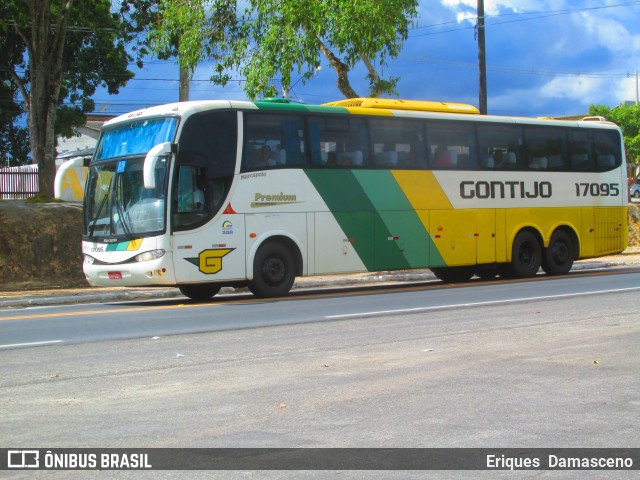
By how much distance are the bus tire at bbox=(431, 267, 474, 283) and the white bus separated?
61 millimetres

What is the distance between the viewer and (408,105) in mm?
20625

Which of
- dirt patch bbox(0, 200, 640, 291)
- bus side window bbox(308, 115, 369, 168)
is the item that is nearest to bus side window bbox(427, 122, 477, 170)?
bus side window bbox(308, 115, 369, 168)

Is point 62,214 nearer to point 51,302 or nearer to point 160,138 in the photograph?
point 51,302

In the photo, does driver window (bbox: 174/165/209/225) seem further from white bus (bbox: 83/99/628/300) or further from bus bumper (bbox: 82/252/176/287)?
bus bumper (bbox: 82/252/176/287)

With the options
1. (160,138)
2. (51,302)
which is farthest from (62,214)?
(160,138)

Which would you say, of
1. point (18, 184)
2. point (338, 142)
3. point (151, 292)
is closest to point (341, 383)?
point (338, 142)

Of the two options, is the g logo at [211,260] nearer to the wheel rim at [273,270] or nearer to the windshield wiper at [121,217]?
the wheel rim at [273,270]

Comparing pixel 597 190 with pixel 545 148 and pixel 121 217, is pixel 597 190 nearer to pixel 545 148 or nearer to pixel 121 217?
pixel 545 148

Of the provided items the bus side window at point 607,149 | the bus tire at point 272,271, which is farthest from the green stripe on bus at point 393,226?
the bus side window at point 607,149

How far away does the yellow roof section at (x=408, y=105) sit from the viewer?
65.5 feet

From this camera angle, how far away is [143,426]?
689 centimetres

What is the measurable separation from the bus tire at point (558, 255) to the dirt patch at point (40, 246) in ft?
37.7

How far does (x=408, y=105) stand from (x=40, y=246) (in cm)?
959

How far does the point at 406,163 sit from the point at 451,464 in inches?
578
